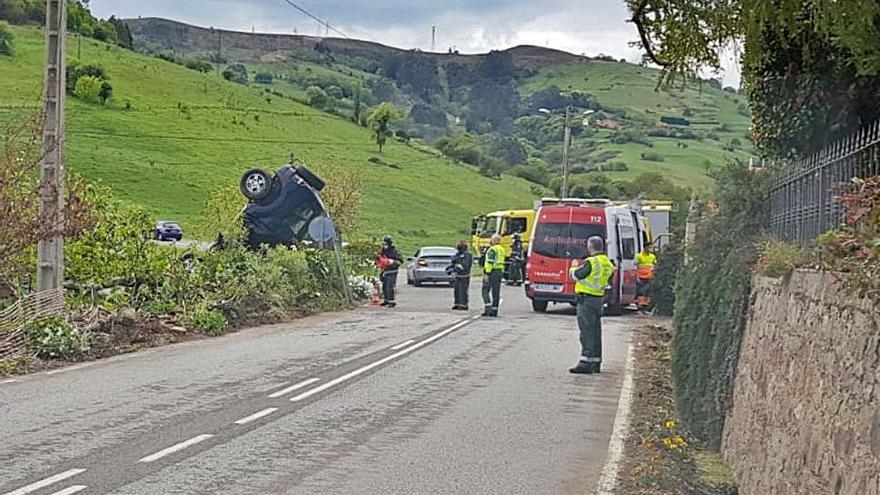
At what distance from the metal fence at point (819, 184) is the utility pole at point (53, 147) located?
10.5 metres

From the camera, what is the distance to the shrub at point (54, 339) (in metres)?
16.1

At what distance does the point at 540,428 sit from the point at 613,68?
122421 mm

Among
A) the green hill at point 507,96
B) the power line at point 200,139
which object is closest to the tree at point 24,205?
the green hill at point 507,96

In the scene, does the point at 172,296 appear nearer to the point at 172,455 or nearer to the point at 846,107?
the point at 172,455

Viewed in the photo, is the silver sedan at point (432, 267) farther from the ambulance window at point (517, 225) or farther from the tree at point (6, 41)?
the tree at point (6, 41)

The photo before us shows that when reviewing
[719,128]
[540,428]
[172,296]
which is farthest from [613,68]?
[540,428]

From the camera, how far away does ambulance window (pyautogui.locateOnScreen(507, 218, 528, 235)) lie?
45438 mm

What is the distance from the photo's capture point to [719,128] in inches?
3912

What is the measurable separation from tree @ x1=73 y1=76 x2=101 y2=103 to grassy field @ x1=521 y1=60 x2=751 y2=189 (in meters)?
35.4

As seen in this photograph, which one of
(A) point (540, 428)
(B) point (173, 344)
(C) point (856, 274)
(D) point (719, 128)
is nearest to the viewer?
(C) point (856, 274)

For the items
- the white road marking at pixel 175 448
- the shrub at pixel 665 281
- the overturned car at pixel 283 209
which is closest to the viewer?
the white road marking at pixel 175 448

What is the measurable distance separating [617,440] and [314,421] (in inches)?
111

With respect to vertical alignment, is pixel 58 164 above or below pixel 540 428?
above

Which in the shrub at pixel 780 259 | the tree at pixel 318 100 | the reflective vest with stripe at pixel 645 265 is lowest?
the reflective vest with stripe at pixel 645 265
